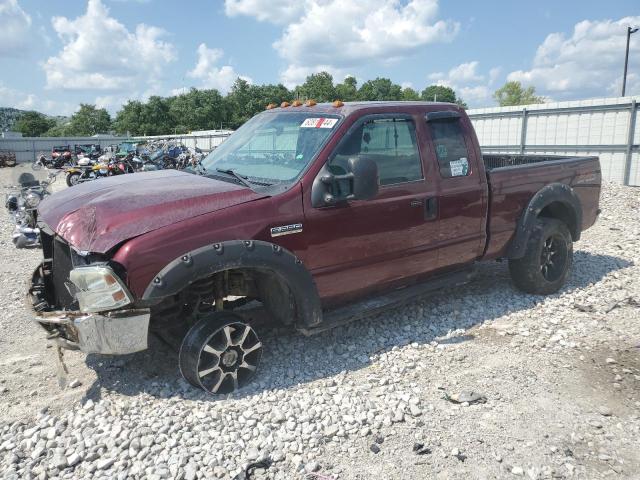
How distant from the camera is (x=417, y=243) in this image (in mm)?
4441

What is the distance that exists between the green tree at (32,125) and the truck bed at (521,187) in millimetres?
94804

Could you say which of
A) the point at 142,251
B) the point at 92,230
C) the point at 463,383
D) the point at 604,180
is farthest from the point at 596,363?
the point at 604,180

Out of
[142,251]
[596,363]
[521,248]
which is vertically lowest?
[596,363]

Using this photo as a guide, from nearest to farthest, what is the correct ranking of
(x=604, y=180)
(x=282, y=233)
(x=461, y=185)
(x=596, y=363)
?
(x=282, y=233)
(x=596, y=363)
(x=461, y=185)
(x=604, y=180)

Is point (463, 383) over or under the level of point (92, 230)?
under

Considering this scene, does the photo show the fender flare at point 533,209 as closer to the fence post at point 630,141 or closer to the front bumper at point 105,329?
the front bumper at point 105,329

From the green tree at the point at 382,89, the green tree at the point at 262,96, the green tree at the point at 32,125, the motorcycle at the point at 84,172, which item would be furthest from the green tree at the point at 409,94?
the motorcycle at the point at 84,172

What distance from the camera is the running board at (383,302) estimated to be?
157 inches

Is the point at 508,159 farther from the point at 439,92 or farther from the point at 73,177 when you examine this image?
the point at 439,92

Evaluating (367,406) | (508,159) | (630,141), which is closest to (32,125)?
(630,141)

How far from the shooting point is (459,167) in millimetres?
4723

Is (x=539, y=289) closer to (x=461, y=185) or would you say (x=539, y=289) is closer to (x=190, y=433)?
(x=461, y=185)

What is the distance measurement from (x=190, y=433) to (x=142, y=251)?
1.16 metres

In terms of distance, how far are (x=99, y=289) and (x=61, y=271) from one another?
0.81 metres
